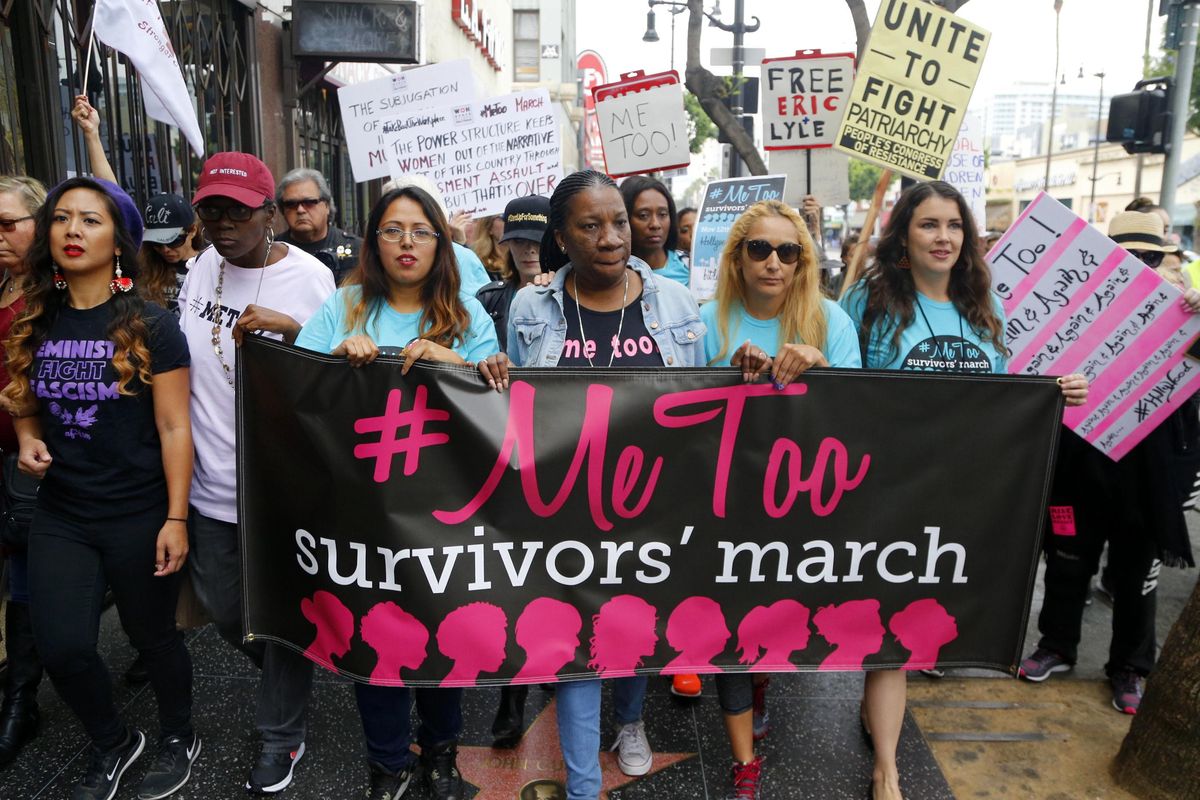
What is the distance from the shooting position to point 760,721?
348cm

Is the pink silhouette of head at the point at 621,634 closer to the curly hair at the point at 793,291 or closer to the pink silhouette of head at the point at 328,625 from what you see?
the pink silhouette of head at the point at 328,625

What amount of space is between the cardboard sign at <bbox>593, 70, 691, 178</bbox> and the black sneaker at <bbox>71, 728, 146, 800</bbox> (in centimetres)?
541

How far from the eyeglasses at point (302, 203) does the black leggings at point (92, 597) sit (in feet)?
7.61

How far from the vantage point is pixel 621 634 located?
274 cm

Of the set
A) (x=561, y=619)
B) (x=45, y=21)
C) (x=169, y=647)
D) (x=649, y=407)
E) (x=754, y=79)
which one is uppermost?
(x=754, y=79)

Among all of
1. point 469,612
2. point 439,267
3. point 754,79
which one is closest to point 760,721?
point 469,612

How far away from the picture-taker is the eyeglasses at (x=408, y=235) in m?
2.76

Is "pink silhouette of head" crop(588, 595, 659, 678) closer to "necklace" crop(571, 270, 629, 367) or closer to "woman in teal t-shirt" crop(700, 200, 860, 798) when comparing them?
"woman in teal t-shirt" crop(700, 200, 860, 798)

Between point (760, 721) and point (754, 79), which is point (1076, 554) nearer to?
point (760, 721)

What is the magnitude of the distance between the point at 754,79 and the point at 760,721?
43.0ft

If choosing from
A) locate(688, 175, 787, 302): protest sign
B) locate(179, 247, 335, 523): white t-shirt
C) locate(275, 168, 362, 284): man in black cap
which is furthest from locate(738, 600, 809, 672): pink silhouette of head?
locate(688, 175, 787, 302): protest sign

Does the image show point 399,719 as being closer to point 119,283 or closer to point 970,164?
point 119,283

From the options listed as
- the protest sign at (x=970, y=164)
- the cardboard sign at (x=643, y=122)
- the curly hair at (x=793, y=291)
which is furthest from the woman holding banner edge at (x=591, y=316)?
the protest sign at (x=970, y=164)

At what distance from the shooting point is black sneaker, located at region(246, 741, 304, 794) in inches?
120
